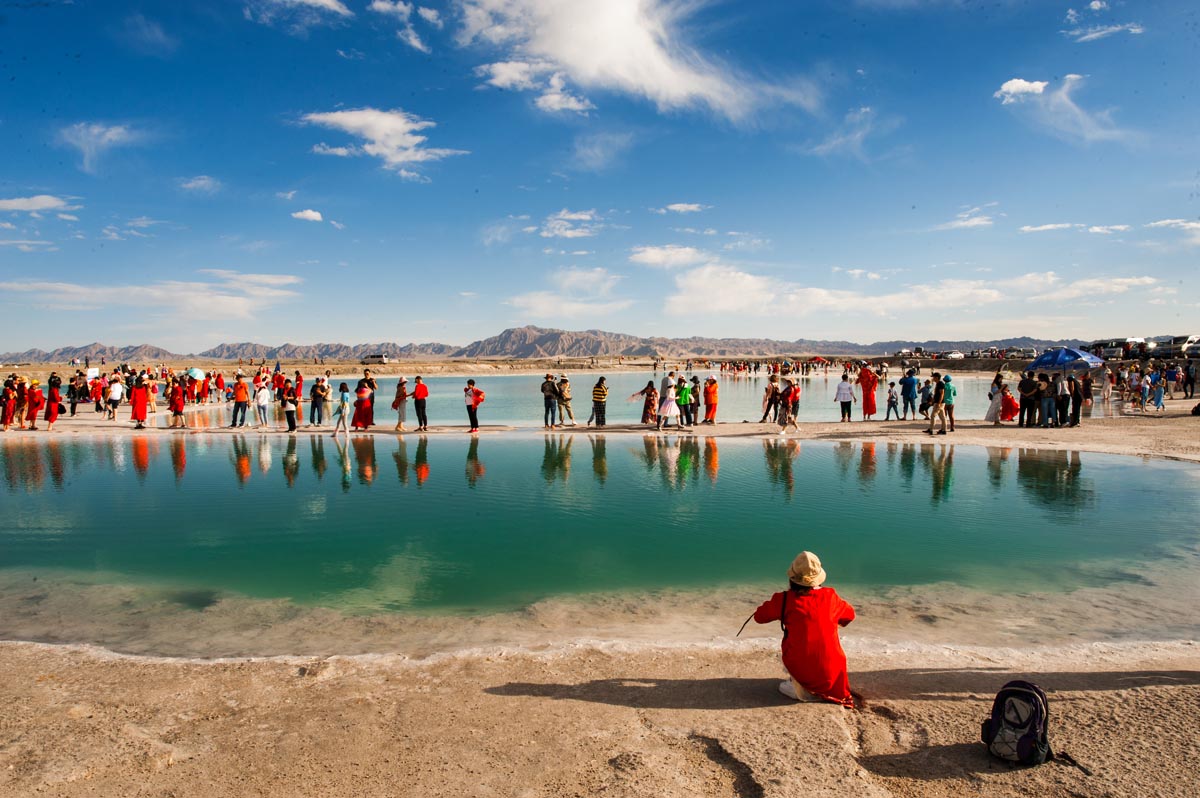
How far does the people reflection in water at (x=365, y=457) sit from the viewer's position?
49.9 feet

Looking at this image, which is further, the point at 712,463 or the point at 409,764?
the point at 712,463

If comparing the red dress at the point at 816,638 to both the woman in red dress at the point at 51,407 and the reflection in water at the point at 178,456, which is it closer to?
the reflection in water at the point at 178,456

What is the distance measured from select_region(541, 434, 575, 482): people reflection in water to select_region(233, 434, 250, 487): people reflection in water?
21.4 feet

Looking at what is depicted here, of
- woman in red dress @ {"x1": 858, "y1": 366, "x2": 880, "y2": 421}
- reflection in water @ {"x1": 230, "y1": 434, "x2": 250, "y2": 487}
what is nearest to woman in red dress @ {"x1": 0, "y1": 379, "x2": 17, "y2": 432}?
reflection in water @ {"x1": 230, "y1": 434, "x2": 250, "y2": 487}

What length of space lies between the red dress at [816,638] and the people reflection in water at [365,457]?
37.1ft

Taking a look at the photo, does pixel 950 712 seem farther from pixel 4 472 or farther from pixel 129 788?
pixel 4 472

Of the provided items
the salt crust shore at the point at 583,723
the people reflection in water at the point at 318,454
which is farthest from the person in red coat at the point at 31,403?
the salt crust shore at the point at 583,723

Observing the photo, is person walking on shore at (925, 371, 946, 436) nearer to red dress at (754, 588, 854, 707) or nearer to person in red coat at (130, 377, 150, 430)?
red dress at (754, 588, 854, 707)

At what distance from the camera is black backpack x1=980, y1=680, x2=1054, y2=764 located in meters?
4.15

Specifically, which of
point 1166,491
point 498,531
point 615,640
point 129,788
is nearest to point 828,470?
point 1166,491

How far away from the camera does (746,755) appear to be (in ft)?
14.3

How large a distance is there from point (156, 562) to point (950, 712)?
9457mm

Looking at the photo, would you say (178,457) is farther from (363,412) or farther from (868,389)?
(868,389)

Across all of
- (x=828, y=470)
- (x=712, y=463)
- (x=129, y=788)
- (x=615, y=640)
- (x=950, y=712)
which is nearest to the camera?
(x=129, y=788)
